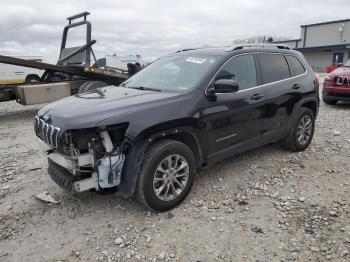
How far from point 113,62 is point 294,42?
33449 mm

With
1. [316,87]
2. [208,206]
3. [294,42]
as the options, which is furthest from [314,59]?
[208,206]

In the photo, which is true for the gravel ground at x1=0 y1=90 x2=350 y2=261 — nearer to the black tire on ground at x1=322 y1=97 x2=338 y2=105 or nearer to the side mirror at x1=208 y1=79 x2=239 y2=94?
the side mirror at x1=208 y1=79 x2=239 y2=94

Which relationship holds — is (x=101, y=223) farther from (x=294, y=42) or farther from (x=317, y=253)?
(x=294, y=42)

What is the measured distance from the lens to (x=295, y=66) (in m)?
5.46

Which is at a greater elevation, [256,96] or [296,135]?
[256,96]

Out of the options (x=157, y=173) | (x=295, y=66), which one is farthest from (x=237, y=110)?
(x=295, y=66)

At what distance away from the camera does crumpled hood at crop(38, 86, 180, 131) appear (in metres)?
3.27

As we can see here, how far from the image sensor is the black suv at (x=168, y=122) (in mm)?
3398

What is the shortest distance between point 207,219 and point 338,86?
7.78 m

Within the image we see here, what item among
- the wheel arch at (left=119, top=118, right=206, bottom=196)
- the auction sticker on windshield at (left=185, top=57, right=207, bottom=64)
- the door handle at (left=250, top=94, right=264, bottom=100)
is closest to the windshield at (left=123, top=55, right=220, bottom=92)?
the auction sticker on windshield at (left=185, top=57, right=207, bottom=64)

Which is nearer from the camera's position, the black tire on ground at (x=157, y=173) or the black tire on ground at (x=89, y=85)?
the black tire on ground at (x=157, y=173)

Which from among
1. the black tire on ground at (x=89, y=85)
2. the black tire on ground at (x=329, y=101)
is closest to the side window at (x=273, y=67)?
the black tire on ground at (x=329, y=101)

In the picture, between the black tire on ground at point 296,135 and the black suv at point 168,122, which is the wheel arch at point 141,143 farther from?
the black tire on ground at point 296,135

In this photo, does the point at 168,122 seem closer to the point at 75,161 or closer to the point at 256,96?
the point at 75,161
